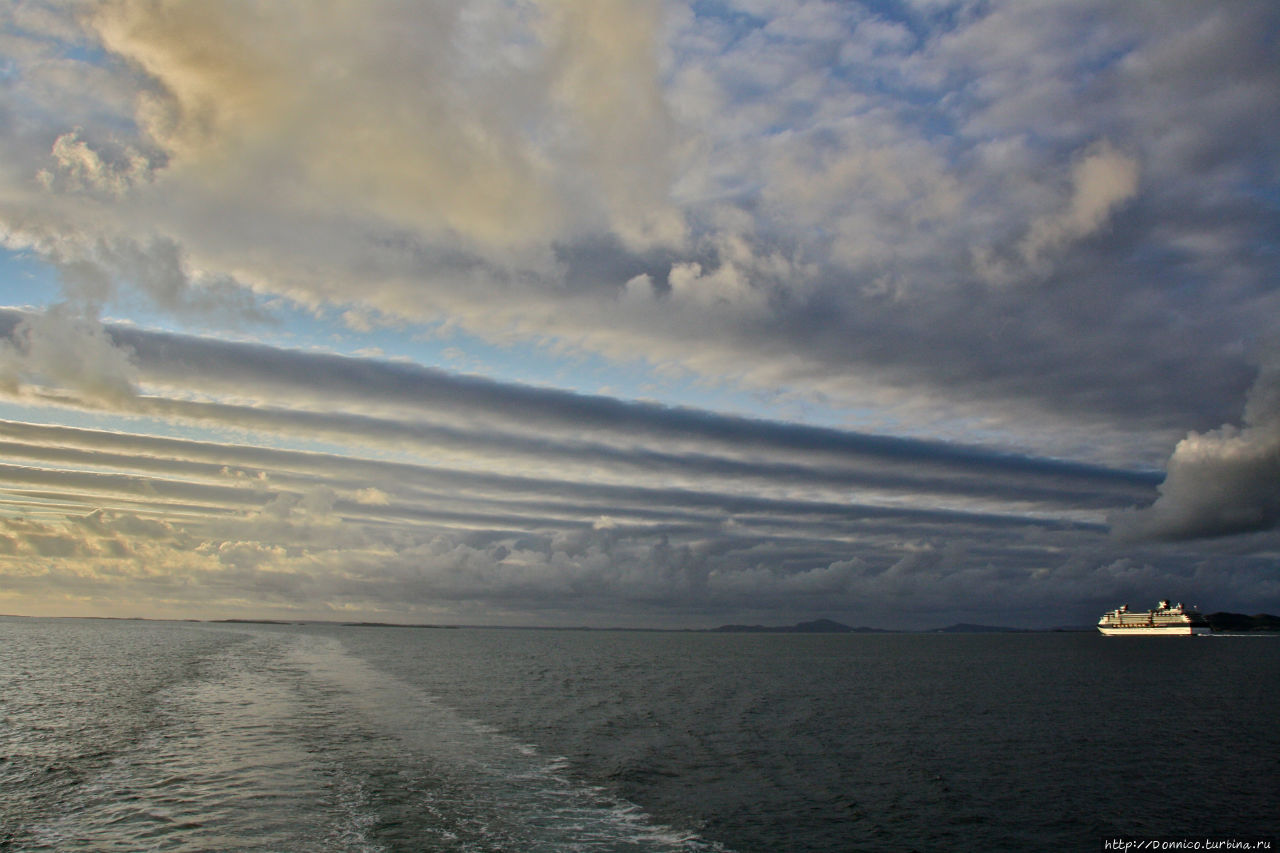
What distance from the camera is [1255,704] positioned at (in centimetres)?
7550

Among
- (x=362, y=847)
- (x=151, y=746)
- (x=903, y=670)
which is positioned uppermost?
(x=362, y=847)

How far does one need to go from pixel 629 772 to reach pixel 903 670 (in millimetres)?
106194

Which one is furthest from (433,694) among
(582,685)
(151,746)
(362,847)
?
(362,847)

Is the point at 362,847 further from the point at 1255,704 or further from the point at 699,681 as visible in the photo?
the point at 1255,704

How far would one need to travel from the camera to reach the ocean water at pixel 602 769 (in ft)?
86.8

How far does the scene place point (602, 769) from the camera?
3809 cm

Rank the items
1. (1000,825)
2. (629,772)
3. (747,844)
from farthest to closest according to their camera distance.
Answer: (629,772)
(1000,825)
(747,844)

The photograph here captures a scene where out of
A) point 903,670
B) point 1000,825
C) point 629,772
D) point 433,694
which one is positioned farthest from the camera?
point 903,670

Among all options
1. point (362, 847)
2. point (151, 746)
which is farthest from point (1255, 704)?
point (151, 746)

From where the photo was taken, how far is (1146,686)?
315 ft

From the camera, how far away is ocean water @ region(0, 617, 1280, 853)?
1041 inches

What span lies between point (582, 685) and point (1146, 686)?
73078 millimetres

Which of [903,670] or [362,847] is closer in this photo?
[362,847]

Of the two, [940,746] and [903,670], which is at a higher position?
[940,746]
